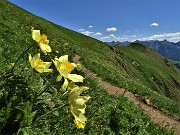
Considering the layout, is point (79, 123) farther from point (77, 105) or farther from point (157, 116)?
point (157, 116)

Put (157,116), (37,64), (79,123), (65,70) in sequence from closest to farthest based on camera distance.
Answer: (79,123) → (65,70) → (37,64) → (157,116)

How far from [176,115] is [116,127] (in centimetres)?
1175

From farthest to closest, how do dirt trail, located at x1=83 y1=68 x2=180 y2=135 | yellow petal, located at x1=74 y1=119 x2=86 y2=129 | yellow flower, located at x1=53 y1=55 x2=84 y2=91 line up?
dirt trail, located at x1=83 y1=68 x2=180 y2=135
yellow flower, located at x1=53 y1=55 x2=84 y2=91
yellow petal, located at x1=74 y1=119 x2=86 y2=129

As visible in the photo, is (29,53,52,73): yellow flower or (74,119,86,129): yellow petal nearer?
(74,119,86,129): yellow petal

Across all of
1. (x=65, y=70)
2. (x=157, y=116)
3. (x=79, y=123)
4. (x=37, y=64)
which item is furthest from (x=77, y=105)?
(x=157, y=116)

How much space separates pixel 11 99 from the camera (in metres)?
4.53

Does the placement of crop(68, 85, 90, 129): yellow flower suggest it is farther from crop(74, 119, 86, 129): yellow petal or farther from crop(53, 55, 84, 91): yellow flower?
crop(53, 55, 84, 91): yellow flower

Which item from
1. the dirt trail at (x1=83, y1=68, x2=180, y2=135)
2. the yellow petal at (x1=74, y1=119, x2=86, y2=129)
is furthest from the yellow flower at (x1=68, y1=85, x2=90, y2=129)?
the dirt trail at (x1=83, y1=68, x2=180, y2=135)

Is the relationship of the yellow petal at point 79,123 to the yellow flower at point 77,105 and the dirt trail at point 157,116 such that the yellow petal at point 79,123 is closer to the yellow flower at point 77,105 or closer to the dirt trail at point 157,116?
the yellow flower at point 77,105

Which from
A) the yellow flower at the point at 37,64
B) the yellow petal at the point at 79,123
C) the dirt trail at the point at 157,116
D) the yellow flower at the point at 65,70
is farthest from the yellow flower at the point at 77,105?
the dirt trail at the point at 157,116

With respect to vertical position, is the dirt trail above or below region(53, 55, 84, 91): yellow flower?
below

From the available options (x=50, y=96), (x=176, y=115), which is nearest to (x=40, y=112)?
(x=50, y=96)

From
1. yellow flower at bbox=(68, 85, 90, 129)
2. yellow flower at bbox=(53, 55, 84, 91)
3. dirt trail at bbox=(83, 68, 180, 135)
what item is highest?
yellow flower at bbox=(53, 55, 84, 91)

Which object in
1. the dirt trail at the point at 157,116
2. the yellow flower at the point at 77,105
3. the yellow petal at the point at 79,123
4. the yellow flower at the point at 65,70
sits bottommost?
the dirt trail at the point at 157,116
